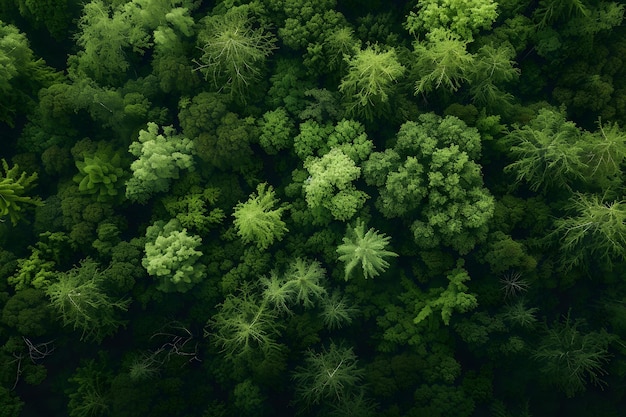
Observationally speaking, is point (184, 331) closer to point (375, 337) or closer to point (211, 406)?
point (211, 406)

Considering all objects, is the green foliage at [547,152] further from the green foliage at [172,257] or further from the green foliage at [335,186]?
the green foliage at [172,257]

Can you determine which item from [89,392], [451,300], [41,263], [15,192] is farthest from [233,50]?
[89,392]

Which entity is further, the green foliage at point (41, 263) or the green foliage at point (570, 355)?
the green foliage at point (41, 263)

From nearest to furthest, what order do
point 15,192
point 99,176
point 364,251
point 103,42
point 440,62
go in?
point 364,251, point 440,62, point 15,192, point 99,176, point 103,42

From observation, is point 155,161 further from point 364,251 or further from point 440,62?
point 440,62

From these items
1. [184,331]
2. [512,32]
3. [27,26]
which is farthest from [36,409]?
[512,32]

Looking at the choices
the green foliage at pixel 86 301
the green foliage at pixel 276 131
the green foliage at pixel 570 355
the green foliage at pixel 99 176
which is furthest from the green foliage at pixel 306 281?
the green foliage at pixel 570 355
